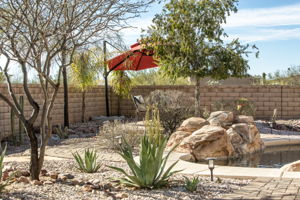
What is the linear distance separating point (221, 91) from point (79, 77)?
21.9ft

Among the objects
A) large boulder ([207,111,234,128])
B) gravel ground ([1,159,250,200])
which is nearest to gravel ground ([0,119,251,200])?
gravel ground ([1,159,250,200])

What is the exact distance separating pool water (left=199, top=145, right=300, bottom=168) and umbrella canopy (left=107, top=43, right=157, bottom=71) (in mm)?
7630

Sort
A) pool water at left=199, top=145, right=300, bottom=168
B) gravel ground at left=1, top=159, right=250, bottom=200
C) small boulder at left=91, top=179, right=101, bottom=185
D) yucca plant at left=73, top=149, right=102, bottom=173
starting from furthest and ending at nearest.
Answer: pool water at left=199, top=145, right=300, bottom=168 → yucca plant at left=73, top=149, right=102, bottom=173 → small boulder at left=91, top=179, right=101, bottom=185 → gravel ground at left=1, top=159, right=250, bottom=200

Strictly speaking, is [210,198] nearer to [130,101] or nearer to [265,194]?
[265,194]

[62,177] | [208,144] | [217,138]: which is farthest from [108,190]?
[217,138]

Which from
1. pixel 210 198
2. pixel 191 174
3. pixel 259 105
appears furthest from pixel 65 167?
pixel 259 105

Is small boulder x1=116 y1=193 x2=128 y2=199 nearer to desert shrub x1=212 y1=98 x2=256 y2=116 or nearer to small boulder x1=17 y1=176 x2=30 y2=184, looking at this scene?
small boulder x1=17 y1=176 x2=30 y2=184

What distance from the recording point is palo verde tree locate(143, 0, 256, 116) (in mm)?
17938

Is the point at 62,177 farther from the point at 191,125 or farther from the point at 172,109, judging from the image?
the point at 172,109

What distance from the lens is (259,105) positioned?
73.6 ft

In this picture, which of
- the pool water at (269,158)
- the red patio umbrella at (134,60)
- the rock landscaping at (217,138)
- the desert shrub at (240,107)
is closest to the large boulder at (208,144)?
the rock landscaping at (217,138)

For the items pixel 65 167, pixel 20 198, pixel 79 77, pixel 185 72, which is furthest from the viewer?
pixel 79 77

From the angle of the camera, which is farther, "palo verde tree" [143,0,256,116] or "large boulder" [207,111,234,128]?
"palo verde tree" [143,0,256,116]

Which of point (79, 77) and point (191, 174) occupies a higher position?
point (79, 77)
